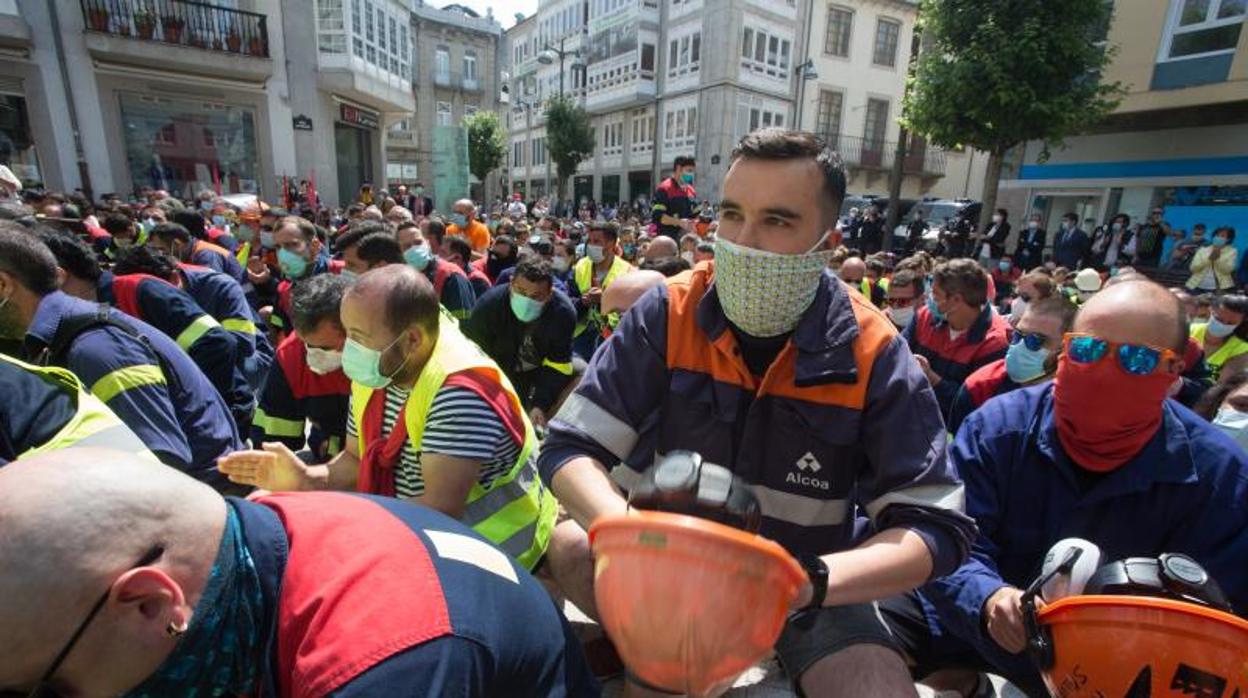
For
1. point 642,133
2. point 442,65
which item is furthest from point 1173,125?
point 442,65

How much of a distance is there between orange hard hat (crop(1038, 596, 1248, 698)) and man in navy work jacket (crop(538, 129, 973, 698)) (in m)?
0.26

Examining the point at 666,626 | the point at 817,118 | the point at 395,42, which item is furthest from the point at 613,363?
A: the point at 817,118

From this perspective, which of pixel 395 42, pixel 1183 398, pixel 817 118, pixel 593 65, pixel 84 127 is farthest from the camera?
pixel 593 65

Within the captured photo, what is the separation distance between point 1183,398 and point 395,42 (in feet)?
81.2

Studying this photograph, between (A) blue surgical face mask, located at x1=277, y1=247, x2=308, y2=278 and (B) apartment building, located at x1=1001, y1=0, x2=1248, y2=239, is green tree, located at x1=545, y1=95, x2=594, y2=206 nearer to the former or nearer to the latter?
(B) apartment building, located at x1=1001, y1=0, x2=1248, y2=239

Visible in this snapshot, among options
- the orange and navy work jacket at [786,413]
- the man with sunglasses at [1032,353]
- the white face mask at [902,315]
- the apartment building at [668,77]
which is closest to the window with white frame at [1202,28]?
the white face mask at [902,315]

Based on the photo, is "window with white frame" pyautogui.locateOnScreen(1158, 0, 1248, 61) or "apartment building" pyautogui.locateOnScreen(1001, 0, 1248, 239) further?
"apartment building" pyautogui.locateOnScreen(1001, 0, 1248, 239)

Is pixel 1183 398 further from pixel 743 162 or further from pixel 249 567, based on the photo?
pixel 249 567

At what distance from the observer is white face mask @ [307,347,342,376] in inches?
113

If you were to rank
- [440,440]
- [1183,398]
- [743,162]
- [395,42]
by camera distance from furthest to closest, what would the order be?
1. [395,42]
2. [1183,398]
3. [440,440]
4. [743,162]

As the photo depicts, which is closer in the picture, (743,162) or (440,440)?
(743,162)

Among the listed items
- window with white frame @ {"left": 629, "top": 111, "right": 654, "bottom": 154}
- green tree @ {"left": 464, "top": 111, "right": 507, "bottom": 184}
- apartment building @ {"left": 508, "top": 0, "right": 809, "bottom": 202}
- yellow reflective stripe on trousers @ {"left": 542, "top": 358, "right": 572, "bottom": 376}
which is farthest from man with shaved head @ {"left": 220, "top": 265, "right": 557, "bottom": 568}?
green tree @ {"left": 464, "top": 111, "right": 507, "bottom": 184}

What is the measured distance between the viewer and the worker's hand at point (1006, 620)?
5.16 feet

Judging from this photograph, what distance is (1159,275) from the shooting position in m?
13.2
